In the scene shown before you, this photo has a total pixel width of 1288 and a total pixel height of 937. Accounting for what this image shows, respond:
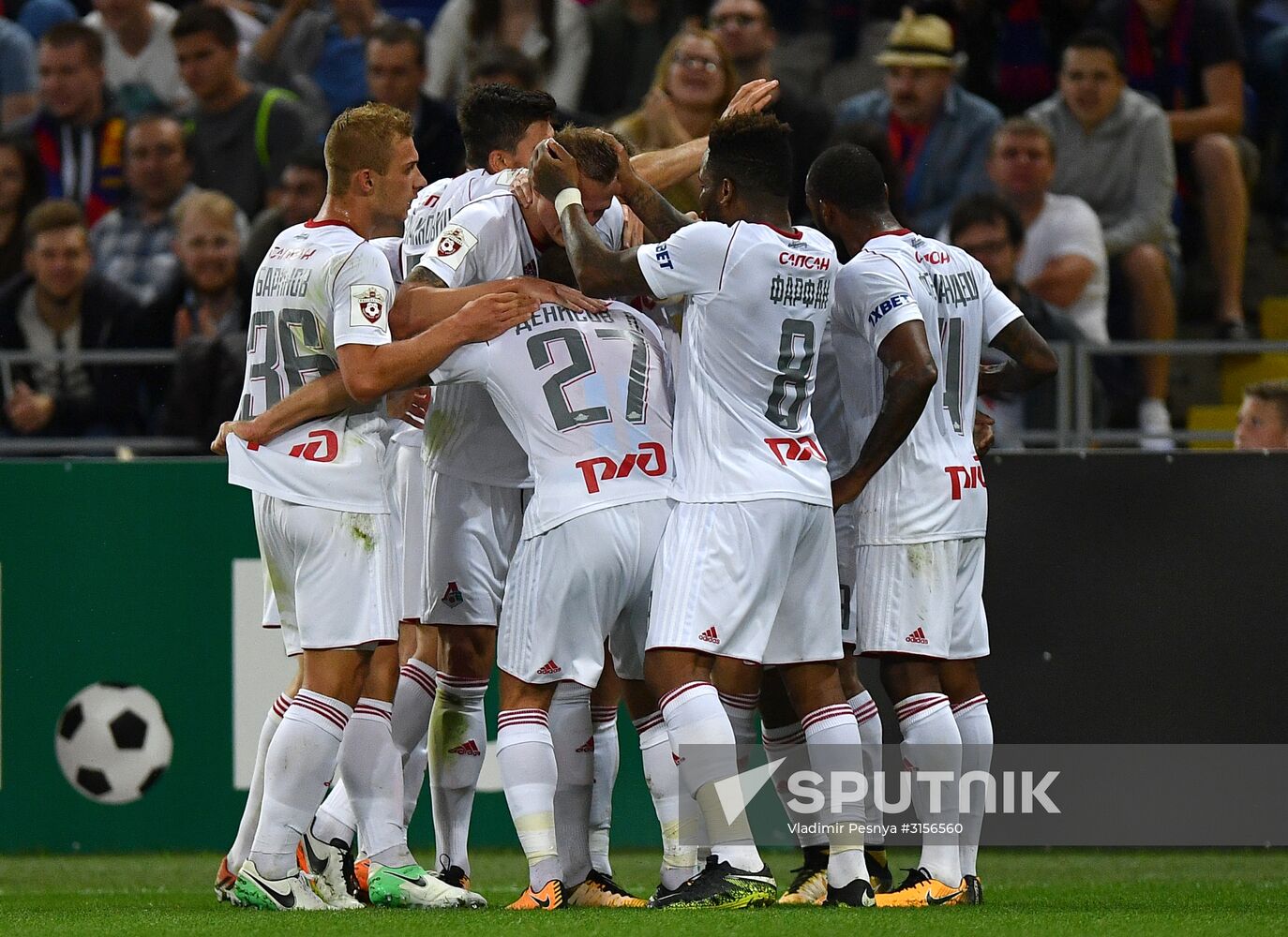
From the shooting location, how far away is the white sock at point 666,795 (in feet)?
21.3

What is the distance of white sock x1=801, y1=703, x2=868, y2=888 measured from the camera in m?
6.30

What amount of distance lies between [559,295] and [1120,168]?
17.9ft

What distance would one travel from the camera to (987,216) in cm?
970

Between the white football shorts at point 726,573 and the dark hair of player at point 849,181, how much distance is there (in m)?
1.20

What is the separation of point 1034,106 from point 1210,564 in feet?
12.6

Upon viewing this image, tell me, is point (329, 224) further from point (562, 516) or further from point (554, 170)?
point (562, 516)

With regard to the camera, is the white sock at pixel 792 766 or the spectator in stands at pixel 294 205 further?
the spectator in stands at pixel 294 205

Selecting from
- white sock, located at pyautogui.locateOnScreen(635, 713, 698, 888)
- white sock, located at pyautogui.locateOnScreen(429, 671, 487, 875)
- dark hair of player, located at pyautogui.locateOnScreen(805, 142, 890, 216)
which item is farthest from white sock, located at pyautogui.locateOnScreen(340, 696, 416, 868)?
dark hair of player, located at pyautogui.locateOnScreen(805, 142, 890, 216)

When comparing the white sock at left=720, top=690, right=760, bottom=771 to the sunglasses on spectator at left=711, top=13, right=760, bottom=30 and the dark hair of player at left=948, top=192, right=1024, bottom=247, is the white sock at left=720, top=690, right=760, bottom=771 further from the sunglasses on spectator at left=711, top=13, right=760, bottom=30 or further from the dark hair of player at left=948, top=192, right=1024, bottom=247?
the sunglasses on spectator at left=711, top=13, right=760, bottom=30

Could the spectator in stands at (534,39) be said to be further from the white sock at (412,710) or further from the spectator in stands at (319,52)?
the white sock at (412,710)

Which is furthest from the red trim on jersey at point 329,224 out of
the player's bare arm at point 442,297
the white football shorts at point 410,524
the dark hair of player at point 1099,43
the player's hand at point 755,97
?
the dark hair of player at point 1099,43

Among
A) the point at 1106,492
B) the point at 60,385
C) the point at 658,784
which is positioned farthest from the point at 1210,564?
the point at 60,385

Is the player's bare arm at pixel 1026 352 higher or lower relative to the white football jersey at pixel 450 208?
lower

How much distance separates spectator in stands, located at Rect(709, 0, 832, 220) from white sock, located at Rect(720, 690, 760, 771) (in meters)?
4.45
